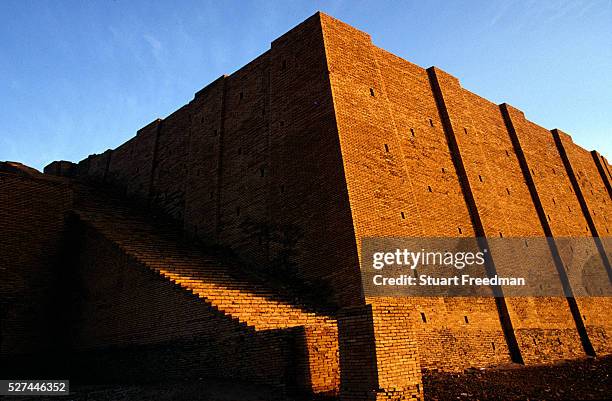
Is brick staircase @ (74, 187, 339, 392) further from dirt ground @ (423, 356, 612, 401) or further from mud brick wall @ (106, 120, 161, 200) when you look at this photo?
mud brick wall @ (106, 120, 161, 200)

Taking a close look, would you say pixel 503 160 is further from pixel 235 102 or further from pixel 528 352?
pixel 235 102

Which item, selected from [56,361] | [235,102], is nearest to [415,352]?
[56,361]

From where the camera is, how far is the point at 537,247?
52.7 ft

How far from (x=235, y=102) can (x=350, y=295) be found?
8689mm

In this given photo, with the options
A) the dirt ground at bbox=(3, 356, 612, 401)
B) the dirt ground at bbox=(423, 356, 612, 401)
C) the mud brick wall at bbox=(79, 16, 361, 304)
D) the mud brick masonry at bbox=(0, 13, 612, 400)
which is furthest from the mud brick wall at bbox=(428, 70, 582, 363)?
the mud brick wall at bbox=(79, 16, 361, 304)

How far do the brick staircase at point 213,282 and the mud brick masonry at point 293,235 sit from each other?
6 centimetres

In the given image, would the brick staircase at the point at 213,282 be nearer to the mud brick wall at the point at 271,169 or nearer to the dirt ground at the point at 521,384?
the mud brick wall at the point at 271,169

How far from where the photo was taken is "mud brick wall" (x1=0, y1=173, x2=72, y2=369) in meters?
10.7

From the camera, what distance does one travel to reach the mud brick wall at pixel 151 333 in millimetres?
7039

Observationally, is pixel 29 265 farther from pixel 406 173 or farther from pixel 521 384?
pixel 521 384

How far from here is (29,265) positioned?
1143 centimetres

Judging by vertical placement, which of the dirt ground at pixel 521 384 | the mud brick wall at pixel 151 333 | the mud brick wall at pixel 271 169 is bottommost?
the dirt ground at pixel 521 384

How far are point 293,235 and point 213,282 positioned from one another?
2.34m

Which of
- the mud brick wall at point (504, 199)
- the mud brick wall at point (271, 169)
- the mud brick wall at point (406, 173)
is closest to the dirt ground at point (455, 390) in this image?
the mud brick wall at point (406, 173)
